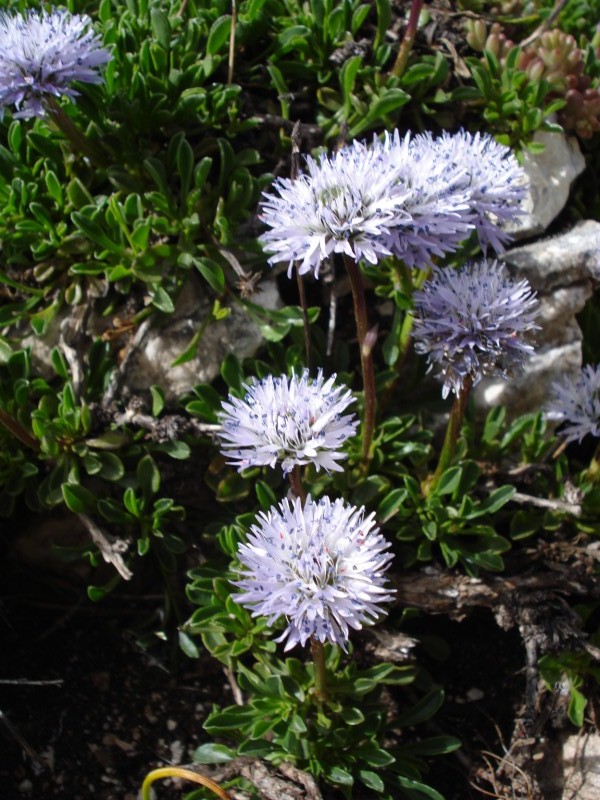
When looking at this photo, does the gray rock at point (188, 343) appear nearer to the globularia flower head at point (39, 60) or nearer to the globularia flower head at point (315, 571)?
the globularia flower head at point (39, 60)

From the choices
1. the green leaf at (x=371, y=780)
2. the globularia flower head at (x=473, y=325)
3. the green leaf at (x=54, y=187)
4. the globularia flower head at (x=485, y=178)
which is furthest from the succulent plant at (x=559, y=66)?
the green leaf at (x=371, y=780)

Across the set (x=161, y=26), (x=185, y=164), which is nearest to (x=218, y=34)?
(x=161, y=26)

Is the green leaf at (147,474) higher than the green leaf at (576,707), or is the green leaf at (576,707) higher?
the green leaf at (147,474)

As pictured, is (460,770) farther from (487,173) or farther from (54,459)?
(487,173)

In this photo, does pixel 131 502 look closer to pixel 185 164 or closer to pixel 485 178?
pixel 185 164

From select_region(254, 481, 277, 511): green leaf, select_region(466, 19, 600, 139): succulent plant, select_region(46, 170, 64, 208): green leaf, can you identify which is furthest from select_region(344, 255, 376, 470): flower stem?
select_region(466, 19, 600, 139): succulent plant

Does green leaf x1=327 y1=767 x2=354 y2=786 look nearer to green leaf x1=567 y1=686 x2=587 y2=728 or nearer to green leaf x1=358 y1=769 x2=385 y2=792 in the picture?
green leaf x1=358 y1=769 x2=385 y2=792
